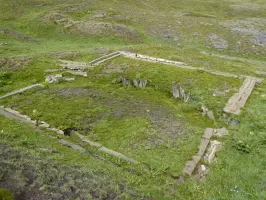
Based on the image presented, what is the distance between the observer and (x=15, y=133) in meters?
13.3

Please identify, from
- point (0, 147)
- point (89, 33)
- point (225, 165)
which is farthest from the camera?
point (89, 33)

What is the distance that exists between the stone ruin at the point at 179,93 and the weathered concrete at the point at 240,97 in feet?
10.3

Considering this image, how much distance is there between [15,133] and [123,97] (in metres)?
8.40

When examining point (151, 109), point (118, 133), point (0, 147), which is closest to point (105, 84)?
point (151, 109)

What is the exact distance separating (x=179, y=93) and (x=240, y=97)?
14.8ft

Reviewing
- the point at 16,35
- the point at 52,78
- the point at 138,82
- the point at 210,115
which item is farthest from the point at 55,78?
the point at 16,35

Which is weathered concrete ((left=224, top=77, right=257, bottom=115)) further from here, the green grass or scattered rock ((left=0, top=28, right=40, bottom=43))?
scattered rock ((left=0, top=28, right=40, bottom=43))

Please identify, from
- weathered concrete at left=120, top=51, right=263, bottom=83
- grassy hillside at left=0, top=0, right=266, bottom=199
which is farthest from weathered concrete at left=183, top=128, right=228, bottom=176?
weathered concrete at left=120, top=51, right=263, bottom=83

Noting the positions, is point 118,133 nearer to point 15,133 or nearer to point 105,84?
point 15,133

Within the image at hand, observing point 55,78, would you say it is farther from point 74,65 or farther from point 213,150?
point 213,150

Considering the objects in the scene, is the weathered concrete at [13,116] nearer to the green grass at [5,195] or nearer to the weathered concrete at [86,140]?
the weathered concrete at [86,140]

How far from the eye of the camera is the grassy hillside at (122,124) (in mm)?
10250

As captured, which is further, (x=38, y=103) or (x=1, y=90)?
(x=1, y=90)

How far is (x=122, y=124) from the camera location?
15.8m
